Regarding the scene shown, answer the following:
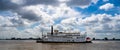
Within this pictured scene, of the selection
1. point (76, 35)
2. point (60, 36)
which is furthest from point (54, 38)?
point (76, 35)

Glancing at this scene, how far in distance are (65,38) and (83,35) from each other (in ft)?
28.2

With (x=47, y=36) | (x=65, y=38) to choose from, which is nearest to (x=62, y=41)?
(x=65, y=38)

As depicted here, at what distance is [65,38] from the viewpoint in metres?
99.6

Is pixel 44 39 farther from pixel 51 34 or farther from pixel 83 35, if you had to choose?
pixel 83 35

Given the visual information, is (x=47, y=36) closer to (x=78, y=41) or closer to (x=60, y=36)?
(x=60, y=36)

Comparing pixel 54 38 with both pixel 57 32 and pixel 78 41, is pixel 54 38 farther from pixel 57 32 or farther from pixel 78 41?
pixel 78 41

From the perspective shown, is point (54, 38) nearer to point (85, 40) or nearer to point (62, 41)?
point (62, 41)

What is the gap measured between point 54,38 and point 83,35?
43.3 feet

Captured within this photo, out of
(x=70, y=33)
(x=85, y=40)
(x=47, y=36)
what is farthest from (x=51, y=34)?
(x=85, y=40)

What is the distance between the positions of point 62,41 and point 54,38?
180 inches

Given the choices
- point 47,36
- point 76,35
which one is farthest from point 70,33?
point 47,36

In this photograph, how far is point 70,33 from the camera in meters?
101

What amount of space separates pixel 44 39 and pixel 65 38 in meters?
9.80

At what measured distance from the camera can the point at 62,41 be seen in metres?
98.4
